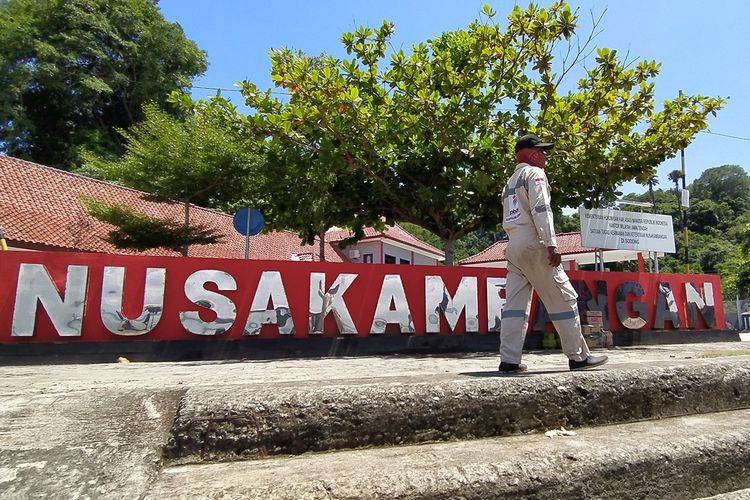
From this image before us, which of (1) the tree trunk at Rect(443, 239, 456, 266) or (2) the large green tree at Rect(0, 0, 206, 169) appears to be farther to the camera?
(2) the large green tree at Rect(0, 0, 206, 169)

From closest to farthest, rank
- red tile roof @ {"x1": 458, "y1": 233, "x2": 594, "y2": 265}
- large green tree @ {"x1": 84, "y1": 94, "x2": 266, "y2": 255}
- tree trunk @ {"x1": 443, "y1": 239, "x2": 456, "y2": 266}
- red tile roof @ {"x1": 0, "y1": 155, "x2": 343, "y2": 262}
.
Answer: tree trunk @ {"x1": 443, "y1": 239, "x2": 456, "y2": 266} < large green tree @ {"x1": 84, "y1": 94, "x2": 266, "y2": 255} < red tile roof @ {"x1": 0, "y1": 155, "x2": 343, "y2": 262} < red tile roof @ {"x1": 458, "y1": 233, "x2": 594, "y2": 265}

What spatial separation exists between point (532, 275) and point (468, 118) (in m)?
4.86

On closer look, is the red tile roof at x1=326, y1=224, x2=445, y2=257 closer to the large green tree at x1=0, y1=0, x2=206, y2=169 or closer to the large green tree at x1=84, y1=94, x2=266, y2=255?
the large green tree at x1=0, y1=0, x2=206, y2=169

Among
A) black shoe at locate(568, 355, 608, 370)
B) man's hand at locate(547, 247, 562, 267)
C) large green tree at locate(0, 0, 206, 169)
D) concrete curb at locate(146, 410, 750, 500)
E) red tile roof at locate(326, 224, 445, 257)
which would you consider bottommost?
concrete curb at locate(146, 410, 750, 500)

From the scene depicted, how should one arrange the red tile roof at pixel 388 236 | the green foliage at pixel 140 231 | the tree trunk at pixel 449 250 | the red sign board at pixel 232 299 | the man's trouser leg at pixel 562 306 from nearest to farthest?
the man's trouser leg at pixel 562 306 → the red sign board at pixel 232 299 → the tree trunk at pixel 449 250 → the green foliage at pixel 140 231 → the red tile roof at pixel 388 236

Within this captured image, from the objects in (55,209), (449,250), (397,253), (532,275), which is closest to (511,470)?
(532,275)

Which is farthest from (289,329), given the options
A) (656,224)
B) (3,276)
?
(656,224)

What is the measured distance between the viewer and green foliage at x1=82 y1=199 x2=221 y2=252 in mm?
13000

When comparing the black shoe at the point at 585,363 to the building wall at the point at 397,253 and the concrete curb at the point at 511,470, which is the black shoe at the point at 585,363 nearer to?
the concrete curb at the point at 511,470

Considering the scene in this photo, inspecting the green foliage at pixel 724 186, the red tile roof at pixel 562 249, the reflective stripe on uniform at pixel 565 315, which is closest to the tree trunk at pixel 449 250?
the reflective stripe on uniform at pixel 565 315

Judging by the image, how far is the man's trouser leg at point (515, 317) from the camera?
3463 millimetres

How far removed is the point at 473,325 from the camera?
27.4 ft

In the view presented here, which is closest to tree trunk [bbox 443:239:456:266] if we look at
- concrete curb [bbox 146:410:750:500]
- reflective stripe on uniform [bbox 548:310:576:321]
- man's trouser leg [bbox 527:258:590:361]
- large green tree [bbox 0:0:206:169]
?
man's trouser leg [bbox 527:258:590:361]

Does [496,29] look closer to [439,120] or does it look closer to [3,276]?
[439,120]
